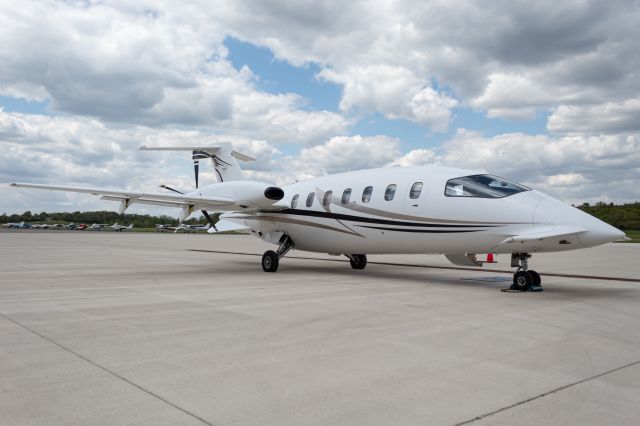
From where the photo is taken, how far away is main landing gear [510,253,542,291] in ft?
35.2

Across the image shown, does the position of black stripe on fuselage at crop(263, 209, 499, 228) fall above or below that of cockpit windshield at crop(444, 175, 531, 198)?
below

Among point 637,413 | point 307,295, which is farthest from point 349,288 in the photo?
point 637,413

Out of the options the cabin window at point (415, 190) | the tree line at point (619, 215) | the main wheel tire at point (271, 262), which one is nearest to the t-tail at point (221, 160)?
the main wheel tire at point (271, 262)

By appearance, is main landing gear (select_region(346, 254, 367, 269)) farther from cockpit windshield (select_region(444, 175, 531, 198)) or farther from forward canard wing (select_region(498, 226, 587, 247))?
forward canard wing (select_region(498, 226, 587, 247))

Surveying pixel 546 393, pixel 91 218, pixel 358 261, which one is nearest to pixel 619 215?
pixel 358 261

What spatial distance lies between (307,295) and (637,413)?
22.1ft

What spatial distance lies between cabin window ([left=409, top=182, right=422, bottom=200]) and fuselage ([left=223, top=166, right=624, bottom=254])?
0.03 metres

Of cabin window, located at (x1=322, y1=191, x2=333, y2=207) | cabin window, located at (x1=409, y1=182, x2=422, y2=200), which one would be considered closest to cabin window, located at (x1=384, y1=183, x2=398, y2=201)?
cabin window, located at (x1=409, y1=182, x2=422, y2=200)

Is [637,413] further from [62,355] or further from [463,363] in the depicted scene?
[62,355]

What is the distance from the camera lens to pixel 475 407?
366 centimetres

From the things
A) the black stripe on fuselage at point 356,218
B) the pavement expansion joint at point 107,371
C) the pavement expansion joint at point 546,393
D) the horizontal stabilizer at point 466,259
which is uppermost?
the black stripe on fuselage at point 356,218

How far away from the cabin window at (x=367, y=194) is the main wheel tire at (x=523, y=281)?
14.4ft

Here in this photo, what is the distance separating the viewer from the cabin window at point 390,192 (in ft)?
42.3

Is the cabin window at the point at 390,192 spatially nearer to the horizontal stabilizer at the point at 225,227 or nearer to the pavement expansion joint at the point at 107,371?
the horizontal stabilizer at the point at 225,227
